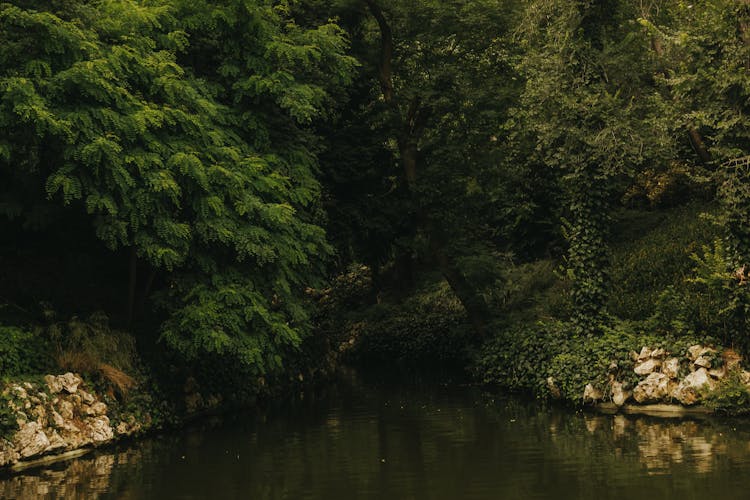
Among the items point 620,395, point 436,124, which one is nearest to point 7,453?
point 620,395

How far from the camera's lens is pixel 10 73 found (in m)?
16.3

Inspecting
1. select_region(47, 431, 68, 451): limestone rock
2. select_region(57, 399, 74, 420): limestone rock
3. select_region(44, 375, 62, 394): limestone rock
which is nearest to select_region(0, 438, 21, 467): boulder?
select_region(47, 431, 68, 451): limestone rock

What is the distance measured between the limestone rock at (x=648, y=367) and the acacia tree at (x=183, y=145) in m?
7.50

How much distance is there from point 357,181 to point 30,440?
13.7m

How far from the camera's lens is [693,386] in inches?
706

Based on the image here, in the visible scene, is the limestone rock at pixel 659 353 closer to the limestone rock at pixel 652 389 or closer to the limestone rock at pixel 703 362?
the limestone rock at pixel 652 389

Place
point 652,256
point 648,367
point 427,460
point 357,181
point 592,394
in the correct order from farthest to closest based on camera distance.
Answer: point 357,181, point 652,256, point 592,394, point 648,367, point 427,460

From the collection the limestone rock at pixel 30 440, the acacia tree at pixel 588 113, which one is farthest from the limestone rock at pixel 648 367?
the limestone rock at pixel 30 440

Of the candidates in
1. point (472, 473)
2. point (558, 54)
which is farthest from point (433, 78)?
point (472, 473)

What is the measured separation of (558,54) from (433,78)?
479cm

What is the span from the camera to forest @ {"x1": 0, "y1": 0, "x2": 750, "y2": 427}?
17359mm

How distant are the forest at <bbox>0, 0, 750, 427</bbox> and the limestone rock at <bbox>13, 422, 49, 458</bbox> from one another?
147 centimetres

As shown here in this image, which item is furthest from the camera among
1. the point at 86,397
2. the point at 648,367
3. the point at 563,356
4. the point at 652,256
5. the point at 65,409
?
the point at 652,256

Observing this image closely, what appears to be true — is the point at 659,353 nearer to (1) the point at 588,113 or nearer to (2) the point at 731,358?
(2) the point at 731,358
